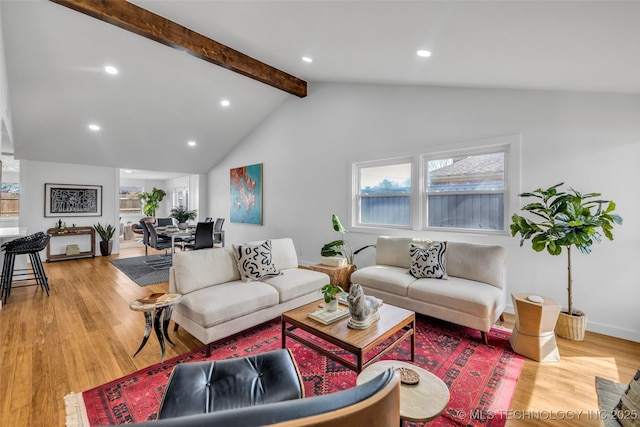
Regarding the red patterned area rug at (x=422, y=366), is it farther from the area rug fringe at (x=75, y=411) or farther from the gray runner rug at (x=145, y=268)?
the gray runner rug at (x=145, y=268)

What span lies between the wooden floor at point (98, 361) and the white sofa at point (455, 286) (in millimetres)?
495

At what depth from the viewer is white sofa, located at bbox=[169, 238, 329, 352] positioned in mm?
2426

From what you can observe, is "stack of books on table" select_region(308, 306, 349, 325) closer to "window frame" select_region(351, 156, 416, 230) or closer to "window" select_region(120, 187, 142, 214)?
"window frame" select_region(351, 156, 416, 230)

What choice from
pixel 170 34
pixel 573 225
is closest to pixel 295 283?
pixel 573 225

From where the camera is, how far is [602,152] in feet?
9.08

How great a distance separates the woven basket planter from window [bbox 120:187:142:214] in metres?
13.1

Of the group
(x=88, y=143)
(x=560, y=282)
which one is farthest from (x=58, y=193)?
(x=560, y=282)

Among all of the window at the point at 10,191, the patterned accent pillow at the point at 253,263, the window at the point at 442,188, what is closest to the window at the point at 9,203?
the window at the point at 10,191

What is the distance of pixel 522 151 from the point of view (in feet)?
10.4

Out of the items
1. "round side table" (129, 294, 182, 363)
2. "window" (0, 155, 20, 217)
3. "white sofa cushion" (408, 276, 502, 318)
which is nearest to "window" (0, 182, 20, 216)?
"window" (0, 155, 20, 217)

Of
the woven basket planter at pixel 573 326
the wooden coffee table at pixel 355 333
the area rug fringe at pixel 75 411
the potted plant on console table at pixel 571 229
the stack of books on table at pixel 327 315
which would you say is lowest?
the area rug fringe at pixel 75 411

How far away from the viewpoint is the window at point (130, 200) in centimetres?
1143

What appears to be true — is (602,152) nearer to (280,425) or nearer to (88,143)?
(280,425)

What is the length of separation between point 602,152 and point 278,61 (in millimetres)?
4176
